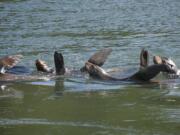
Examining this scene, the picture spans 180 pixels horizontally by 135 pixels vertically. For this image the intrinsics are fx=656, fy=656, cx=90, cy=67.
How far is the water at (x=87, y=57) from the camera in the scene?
7.88 meters

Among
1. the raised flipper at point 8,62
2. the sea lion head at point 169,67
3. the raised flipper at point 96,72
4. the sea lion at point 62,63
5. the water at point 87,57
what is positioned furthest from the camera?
the sea lion at point 62,63

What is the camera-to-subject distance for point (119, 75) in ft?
37.7

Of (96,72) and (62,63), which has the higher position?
(62,63)

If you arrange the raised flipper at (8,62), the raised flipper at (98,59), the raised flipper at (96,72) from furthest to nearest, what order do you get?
the raised flipper at (98,59) < the raised flipper at (8,62) < the raised flipper at (96,72)

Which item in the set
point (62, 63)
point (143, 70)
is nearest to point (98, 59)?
point (62, 63)

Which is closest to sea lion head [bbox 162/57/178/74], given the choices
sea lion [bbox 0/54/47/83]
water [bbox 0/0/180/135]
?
water [bbox 0/0/180/135]

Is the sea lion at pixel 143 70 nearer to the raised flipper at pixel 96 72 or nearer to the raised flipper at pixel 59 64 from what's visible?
the raised flipper at pixel 96 72

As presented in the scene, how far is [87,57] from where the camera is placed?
13.6 m

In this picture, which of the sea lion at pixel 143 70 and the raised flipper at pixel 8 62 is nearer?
the sea lion at pixel 143 70

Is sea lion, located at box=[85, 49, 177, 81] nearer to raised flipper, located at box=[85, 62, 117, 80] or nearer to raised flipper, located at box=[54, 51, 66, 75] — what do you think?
raised flipper, located at box=[85, 62, 117, 80]

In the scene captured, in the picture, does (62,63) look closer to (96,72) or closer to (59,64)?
(59,64)

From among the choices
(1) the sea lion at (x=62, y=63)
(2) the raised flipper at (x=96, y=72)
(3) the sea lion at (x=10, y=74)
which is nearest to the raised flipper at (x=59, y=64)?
(1) the sea lion at (x=62, y=63)

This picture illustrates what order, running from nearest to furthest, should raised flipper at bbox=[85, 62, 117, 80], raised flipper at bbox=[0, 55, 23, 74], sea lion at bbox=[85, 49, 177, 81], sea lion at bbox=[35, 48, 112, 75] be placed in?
sea lion at bbox=[85, 49, 177, 81] < raised flipper at bbox=[85, 62, 117, 80] < raised flipper at bbox=[0, 55, 23, 74] < sea lion at bbox=[35, 48, 112, 75]

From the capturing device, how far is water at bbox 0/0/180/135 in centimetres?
788
